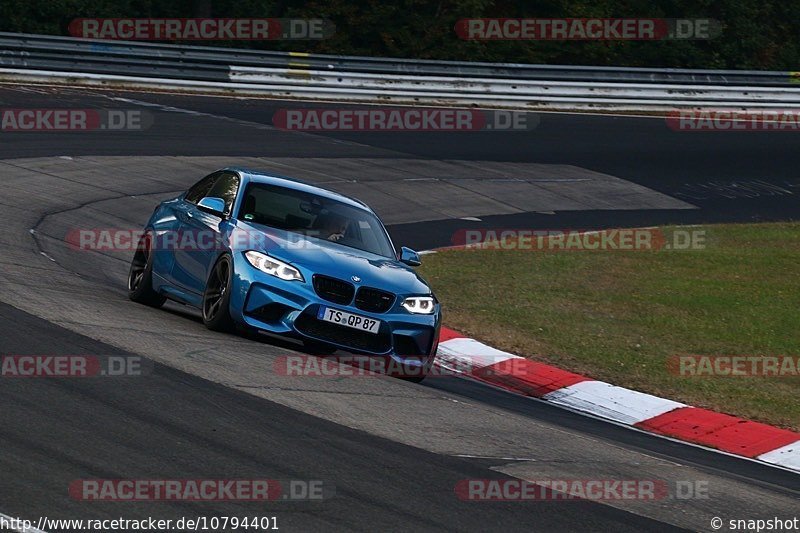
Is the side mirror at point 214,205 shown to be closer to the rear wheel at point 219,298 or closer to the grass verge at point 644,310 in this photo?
the rear wheel at point 219,298

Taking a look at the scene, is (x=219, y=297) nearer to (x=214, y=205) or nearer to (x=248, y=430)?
(x=214, y=205)

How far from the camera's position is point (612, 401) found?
35.9ft

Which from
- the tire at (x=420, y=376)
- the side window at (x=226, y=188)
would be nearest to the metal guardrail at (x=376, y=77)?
the side window at (x=226, y=188)

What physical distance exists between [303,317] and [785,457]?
3.88 metres

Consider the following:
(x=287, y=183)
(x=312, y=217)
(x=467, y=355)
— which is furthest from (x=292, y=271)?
(x=467, y=355)

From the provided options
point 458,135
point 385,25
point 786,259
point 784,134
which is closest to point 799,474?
point 786,259

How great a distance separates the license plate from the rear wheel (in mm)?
799

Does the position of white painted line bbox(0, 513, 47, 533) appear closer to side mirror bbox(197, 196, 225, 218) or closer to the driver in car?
side mirror bbox(197, 196, 225, 218)

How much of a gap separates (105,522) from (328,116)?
886 inches

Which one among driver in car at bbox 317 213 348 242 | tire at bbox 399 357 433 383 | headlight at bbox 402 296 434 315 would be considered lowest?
tire at bbox 399 357 433 383

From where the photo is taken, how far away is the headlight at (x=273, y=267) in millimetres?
9734

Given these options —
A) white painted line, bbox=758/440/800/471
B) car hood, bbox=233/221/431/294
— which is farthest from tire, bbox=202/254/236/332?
white painted line, bbox=758/440/800/471

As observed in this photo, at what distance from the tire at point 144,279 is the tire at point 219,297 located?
4.15 ft

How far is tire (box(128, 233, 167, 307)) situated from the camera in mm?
11492
